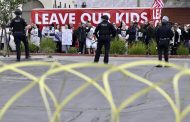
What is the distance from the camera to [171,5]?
33.7m

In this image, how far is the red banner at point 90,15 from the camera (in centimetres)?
2948

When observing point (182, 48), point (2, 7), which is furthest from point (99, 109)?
point (182, 48)

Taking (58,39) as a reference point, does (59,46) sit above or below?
below

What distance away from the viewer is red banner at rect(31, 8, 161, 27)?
2948 centimetres

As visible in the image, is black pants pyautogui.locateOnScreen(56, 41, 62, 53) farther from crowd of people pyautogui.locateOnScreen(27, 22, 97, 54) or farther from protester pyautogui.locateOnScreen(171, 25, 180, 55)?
protester pyautogui.locateOnScreen(171, 25, 180, 55)

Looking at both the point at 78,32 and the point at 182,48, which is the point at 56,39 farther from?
the point at 182,48

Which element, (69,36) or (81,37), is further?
(69,36)

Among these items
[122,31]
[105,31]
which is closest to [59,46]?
[122,31]

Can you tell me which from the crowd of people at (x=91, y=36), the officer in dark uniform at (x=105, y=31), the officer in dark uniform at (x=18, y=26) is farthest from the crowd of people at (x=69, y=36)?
the officer in dark uniform at (x=105, y=31)

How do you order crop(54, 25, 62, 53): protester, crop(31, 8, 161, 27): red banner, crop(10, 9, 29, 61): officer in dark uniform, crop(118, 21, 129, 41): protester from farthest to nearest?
crop(31, 8, 161, 27): red banner < crop(54, 25, 62, 53): protester < crop(118, 21, 129, 41): protester < crop(10, 9, 29, 61): officer in dark uniform

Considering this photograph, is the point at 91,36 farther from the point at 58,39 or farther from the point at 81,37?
the point at 58,39

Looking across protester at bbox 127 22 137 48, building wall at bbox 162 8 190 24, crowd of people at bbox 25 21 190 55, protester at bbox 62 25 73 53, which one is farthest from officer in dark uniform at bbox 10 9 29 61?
building wall at bbox 162 8 190 24

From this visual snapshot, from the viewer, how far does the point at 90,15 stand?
30109 mm

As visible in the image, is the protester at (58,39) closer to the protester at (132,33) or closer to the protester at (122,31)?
the protester at (122,31)
